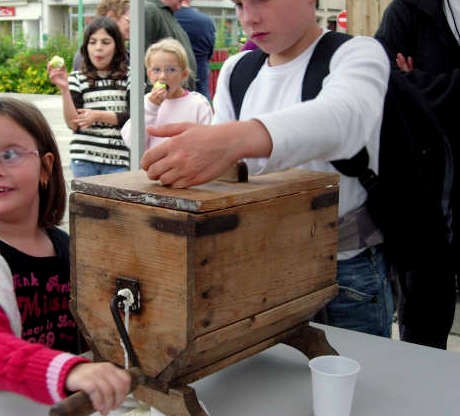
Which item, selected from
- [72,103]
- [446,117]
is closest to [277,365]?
[446,117]

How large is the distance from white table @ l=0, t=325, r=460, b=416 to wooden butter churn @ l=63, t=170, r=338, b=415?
0.08 metres

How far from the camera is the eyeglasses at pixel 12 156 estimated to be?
1.37 meters

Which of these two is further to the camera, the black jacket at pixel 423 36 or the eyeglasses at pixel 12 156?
the black jacket at pixel 423 36

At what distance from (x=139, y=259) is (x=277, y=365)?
1.36 feet

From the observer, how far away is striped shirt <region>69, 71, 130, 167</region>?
12.0ft

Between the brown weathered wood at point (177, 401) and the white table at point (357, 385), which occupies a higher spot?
the brown weathered wood at point (177, 401)

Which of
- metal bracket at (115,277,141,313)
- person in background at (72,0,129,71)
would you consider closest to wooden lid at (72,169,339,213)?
metal bracket at (115,277,141,313)

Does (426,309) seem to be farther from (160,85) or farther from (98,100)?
(98,100)

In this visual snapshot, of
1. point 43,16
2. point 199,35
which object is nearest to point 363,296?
point 199,35

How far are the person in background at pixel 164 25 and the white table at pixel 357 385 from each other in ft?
9.36

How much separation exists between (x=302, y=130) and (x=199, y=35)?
374 cm

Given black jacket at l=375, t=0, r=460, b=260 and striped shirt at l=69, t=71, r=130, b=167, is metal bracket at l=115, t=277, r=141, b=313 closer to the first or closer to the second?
black jacket at l=375, t=0, r=460, b=260

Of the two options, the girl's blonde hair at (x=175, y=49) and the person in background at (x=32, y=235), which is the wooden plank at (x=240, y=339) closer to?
the person in background at (x=32, y=235)

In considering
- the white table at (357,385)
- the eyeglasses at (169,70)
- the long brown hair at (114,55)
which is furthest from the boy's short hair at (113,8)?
the white table at (357,385)
